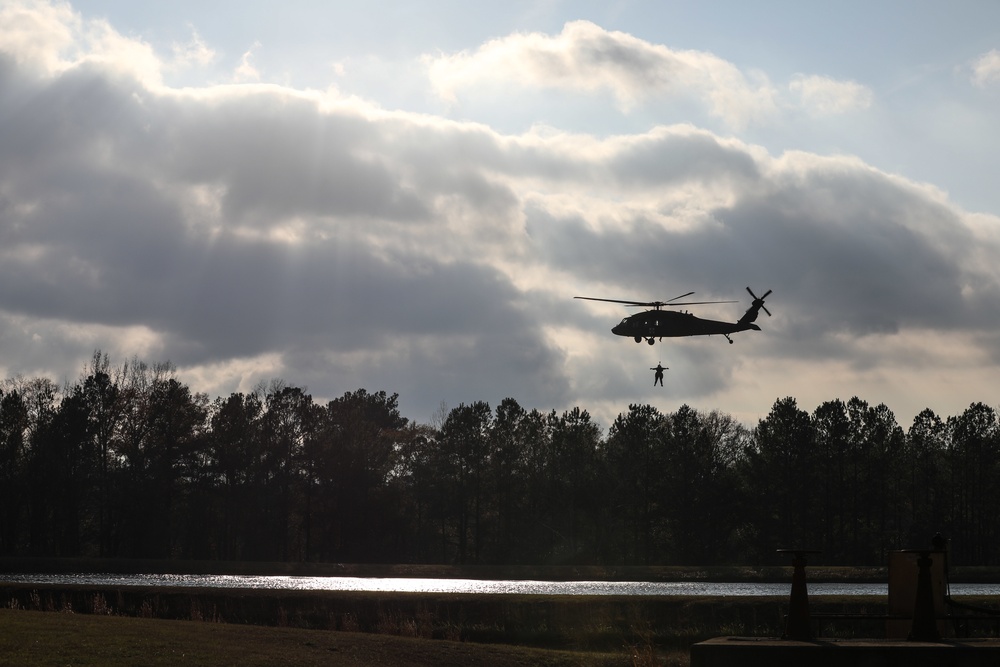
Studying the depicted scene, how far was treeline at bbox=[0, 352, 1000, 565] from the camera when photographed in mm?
106562

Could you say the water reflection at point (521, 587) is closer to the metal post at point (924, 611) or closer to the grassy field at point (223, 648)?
the grassy field at point (223, 648)

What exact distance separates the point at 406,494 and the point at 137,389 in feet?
108

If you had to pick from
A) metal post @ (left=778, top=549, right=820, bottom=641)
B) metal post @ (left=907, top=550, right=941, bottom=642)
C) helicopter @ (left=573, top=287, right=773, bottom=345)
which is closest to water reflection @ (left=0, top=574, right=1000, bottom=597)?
helicopter @ (left=573, top=287, right=773, bottom=345)

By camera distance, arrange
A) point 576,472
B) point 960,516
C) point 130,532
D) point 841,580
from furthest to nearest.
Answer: point 576,472, point 960,516, point 130,532, point 841,580

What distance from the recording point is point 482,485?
405ft

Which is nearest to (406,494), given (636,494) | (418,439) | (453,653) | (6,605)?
(418,439)

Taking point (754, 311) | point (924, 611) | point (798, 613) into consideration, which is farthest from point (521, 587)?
point (924, 611)

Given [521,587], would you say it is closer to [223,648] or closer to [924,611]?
[223,648]

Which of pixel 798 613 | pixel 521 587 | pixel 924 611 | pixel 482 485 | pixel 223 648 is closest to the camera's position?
pixel 924 611

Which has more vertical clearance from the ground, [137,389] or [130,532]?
[137,389]

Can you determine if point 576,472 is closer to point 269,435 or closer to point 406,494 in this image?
point 406,494

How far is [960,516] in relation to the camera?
4444 inches

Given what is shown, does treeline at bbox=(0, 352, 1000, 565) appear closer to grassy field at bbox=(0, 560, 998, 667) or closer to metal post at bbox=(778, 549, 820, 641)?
grassy field at bbox=(0, 560, 998, 667)

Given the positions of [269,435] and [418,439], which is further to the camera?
[418,439]
